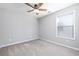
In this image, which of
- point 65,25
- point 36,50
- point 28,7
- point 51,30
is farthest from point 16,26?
point 65,25

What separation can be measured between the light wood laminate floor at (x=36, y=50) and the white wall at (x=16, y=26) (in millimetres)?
126

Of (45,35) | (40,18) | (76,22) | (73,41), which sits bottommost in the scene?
(73,41)

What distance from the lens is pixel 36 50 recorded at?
64.1 inches

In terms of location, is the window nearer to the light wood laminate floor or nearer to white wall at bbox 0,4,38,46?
the light wood laminate floor

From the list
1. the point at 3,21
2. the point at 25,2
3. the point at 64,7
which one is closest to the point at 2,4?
the point at 3,21

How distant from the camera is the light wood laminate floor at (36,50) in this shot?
154cm

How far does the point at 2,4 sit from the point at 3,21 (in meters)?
0.34

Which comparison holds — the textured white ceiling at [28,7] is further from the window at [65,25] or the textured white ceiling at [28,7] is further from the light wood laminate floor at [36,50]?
the light wood laminate floor at [36,50]

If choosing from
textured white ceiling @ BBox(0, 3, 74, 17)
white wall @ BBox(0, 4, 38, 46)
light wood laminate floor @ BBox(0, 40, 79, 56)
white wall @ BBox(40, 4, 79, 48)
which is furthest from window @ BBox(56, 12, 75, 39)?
white wall @ BBox(0, 4, 38, 46)

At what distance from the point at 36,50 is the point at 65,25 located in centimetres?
83

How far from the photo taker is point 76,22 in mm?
1512

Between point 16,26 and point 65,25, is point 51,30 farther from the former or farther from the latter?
point 16,26

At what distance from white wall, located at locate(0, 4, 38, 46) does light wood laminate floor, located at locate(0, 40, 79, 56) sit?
4.9 inches

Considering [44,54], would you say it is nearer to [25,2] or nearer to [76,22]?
[76,22]
